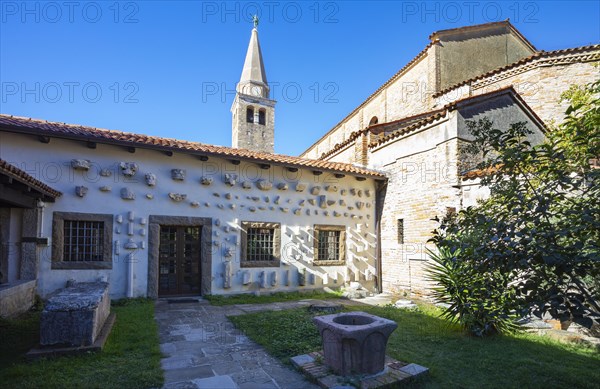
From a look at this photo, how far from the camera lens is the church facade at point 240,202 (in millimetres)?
7336

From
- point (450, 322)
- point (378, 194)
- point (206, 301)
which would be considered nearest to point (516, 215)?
point (450, 322)

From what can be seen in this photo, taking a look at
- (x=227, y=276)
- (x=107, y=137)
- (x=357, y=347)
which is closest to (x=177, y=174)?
(x=107, y=137)

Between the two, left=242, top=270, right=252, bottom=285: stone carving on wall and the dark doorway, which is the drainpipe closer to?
left=242, top=270, right=252, bottom=285: stone carving on wall

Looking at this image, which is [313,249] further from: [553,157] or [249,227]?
[553,157]

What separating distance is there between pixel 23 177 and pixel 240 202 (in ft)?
15.7

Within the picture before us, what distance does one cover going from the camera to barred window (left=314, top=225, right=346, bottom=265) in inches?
414

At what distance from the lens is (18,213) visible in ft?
23.2

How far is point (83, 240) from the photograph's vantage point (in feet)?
25.7

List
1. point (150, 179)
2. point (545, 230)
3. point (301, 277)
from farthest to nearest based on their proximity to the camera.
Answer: point (301, 277) < point (150, 179) < point (545, 230)

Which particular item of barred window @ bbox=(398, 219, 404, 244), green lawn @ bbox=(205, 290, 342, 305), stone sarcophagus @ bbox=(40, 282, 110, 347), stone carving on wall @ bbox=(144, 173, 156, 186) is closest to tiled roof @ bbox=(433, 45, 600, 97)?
barred window @ bbox=(398, 219, 404, 244)

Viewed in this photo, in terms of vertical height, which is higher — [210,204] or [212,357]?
[210,204]

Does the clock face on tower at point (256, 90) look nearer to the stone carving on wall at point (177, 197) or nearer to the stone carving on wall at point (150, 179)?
the stone carving on wall at point (177, 197)

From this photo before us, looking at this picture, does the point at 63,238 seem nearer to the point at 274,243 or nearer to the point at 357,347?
the point at 274,243

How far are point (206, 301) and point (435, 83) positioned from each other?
11838mm
